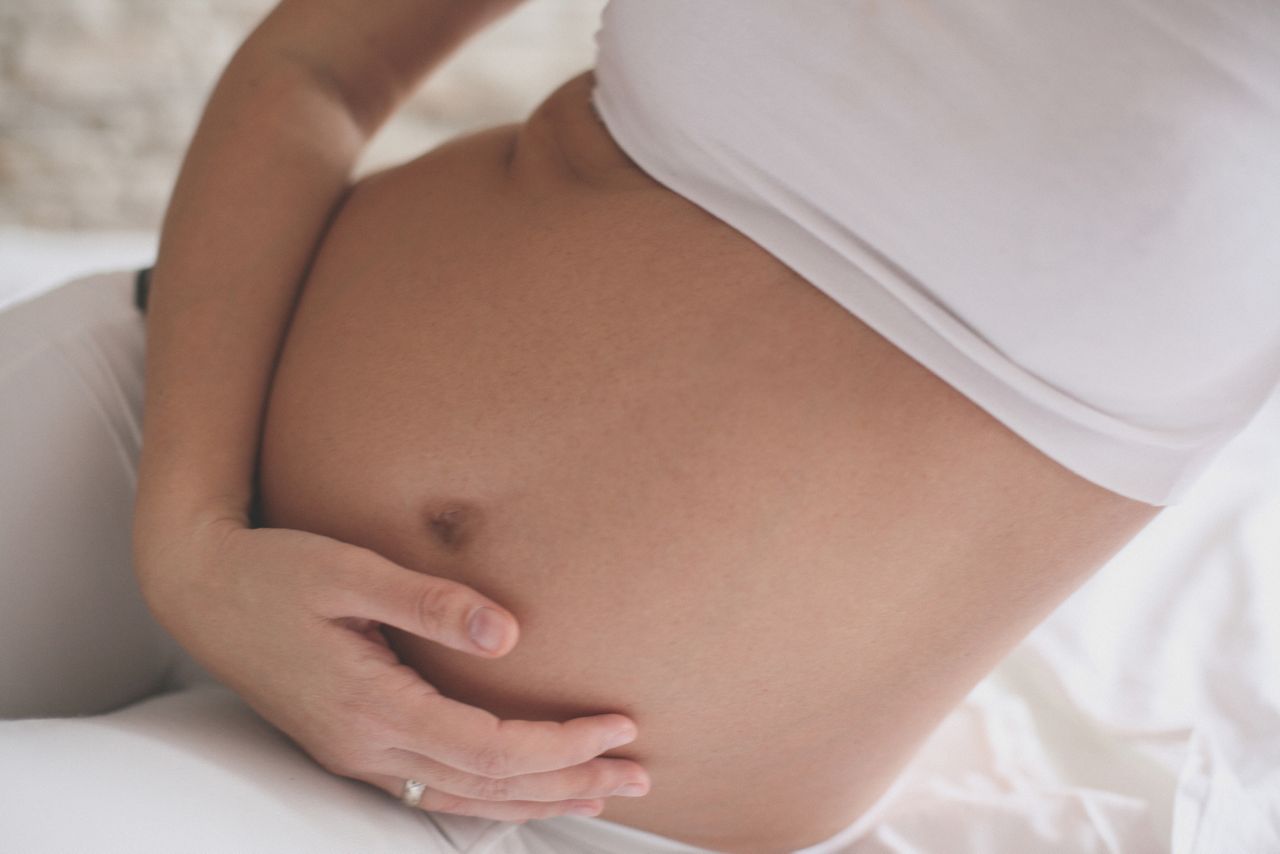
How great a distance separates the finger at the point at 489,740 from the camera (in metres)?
0.54

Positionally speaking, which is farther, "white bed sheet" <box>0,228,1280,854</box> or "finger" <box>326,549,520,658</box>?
"white bed sheet" <box>0,228,1280,854</box>

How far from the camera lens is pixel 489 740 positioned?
1.78 feet

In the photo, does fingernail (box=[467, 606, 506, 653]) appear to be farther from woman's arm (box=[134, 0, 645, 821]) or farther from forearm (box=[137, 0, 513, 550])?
forearm (box=[137, 0, 513, 550])

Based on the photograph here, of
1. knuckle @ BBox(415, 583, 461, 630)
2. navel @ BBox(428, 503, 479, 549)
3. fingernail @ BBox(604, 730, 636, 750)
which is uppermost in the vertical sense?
navel @ BBox(428, 503, 479, 549)

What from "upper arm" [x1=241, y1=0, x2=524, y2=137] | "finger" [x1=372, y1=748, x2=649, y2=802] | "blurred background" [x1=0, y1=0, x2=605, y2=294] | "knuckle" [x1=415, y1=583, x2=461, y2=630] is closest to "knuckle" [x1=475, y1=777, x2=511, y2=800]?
"finger" [x1=372, y1=748, x2=649, y2=802]

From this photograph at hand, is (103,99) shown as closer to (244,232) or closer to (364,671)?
(244,232)

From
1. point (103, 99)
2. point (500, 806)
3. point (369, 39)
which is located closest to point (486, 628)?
point (500, 806)

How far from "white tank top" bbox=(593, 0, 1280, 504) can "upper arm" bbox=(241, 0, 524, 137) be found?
10.7 inches

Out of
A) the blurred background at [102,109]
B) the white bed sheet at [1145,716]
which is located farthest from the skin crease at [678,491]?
the blurred background at [102,109]

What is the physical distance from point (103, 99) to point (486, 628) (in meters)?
1.13

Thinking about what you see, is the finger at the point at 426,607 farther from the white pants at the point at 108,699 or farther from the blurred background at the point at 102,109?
the blurred background at the point at 102,109

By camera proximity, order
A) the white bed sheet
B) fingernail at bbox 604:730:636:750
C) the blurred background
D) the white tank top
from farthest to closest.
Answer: the blurred background → the white bed sheet → fingernail at bbox 604:730:636:750 → the white tank top

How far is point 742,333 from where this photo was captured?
1.74 ft

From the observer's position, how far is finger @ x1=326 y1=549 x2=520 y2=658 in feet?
1.73
